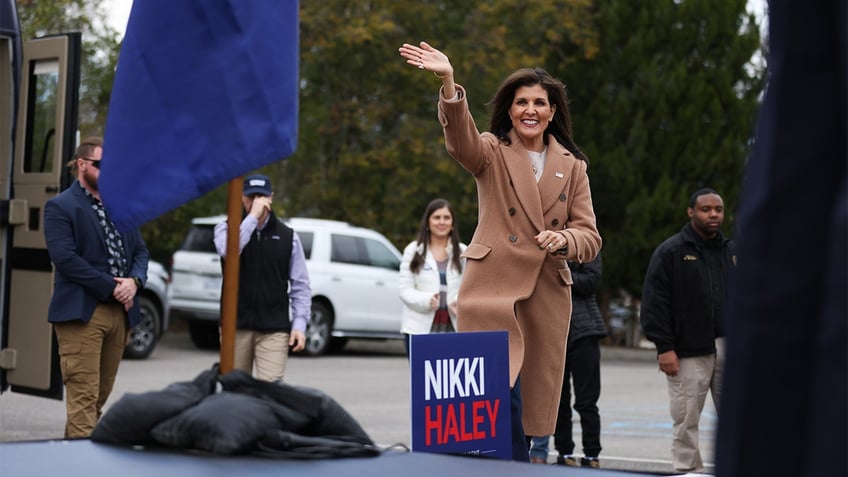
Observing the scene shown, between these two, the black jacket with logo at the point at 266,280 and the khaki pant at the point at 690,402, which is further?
the black jacket with logo at the point at 266,280

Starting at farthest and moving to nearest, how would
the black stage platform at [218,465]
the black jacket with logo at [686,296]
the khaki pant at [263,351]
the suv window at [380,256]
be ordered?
the suv window at [380,256] < the khaki pant at [263,351] < the black jacket with logo at [686,296] < the black stage platform at [218,465]

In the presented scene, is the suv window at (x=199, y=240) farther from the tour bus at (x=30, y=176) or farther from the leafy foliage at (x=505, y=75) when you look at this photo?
the tour bus at (x=30, y=176)

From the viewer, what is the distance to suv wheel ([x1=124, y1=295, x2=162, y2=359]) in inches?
661

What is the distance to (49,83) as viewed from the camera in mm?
9172

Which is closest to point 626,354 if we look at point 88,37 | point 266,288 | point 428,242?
point 88,37

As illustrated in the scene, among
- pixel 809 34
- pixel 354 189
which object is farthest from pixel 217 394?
pixel 354 189

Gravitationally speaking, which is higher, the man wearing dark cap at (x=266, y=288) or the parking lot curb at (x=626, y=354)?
the man wearing dark cap at (x=266, y=288)

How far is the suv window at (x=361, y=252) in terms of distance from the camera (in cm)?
1925

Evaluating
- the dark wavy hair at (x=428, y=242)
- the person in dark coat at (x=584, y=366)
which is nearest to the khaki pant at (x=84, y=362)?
the dark wavy hair at (x=428, y=242)

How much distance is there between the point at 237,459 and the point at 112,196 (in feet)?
2.34

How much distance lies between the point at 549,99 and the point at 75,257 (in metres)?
3.35

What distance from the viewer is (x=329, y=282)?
19000mm

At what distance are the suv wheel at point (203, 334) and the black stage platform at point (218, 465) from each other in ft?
54.6

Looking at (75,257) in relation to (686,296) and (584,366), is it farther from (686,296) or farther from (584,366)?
(686,296)
